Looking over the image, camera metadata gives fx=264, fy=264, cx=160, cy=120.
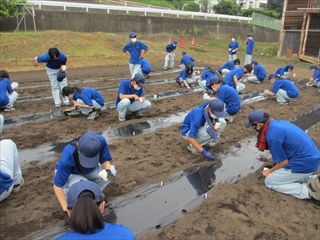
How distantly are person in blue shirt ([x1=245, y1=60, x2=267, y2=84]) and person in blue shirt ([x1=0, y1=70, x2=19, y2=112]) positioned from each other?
7768mm

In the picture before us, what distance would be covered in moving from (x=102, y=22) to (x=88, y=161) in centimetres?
1585

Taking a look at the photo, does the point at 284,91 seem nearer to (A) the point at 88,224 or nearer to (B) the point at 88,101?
(B) the point at 88,101

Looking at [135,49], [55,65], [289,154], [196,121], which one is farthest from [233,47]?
[289,154]

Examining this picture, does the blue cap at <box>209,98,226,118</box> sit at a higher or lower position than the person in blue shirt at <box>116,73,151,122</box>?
higher

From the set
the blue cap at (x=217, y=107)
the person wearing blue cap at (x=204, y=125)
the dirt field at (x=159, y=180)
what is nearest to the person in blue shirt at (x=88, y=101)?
the dirt field at (x=159, y=180)

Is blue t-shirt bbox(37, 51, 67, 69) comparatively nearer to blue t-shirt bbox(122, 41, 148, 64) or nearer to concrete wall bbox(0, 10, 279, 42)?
blue t-shirt bbox(122, 41, 148, 64)

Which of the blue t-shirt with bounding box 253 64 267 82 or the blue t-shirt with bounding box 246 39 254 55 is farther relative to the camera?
the blue t-shirt with bounding box 246 39 254 55

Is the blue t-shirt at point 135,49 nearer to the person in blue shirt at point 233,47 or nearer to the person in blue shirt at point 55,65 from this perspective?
the person in blue shirt at point 55,65

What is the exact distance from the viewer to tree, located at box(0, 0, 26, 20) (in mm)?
12343

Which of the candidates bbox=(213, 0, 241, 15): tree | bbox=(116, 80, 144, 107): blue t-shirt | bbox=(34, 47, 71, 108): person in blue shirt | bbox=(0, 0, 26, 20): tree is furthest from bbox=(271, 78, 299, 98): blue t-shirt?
bbox=(213, 0, 241, 15): tree

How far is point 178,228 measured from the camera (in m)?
2.74

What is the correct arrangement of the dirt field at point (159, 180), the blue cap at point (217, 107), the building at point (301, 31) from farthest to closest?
1. the building at point (301, 31)
2. the blue cap at point (217, 107)
3. the dirt field at point (159, 180)

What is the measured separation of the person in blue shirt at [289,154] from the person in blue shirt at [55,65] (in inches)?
173

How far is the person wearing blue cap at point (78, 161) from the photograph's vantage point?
241 centimetres
